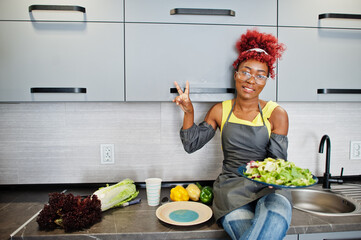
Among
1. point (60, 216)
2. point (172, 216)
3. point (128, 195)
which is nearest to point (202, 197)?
point (172, 216)

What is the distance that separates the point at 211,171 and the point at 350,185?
0.89 metres

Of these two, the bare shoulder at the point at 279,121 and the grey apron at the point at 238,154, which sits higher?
the bare shoulder at the point at 279,121

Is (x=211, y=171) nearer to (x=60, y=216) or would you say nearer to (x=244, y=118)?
(x=244, y=118)

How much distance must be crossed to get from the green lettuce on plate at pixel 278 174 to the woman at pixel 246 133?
0.38 feet

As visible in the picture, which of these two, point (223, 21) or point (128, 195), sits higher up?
point (223, 21)

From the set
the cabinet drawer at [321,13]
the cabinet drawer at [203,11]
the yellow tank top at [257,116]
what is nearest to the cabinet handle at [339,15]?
the cabinet drawer at [321,13]

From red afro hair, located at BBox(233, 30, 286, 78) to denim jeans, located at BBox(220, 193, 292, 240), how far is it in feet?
2.18

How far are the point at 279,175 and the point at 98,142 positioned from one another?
1102 millimetres

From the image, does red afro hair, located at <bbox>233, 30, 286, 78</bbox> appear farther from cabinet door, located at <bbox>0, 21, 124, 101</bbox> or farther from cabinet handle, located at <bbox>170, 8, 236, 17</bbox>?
cabinet door, located at <bbox>0, 21, 124, 101</bbox>

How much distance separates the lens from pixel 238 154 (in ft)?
4.62

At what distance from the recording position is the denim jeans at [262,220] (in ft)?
3.49

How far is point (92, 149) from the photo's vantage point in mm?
1688

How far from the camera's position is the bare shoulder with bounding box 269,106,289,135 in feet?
4.58

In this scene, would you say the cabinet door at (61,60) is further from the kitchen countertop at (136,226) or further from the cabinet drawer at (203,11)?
the kitchen countertop at (136,226)
